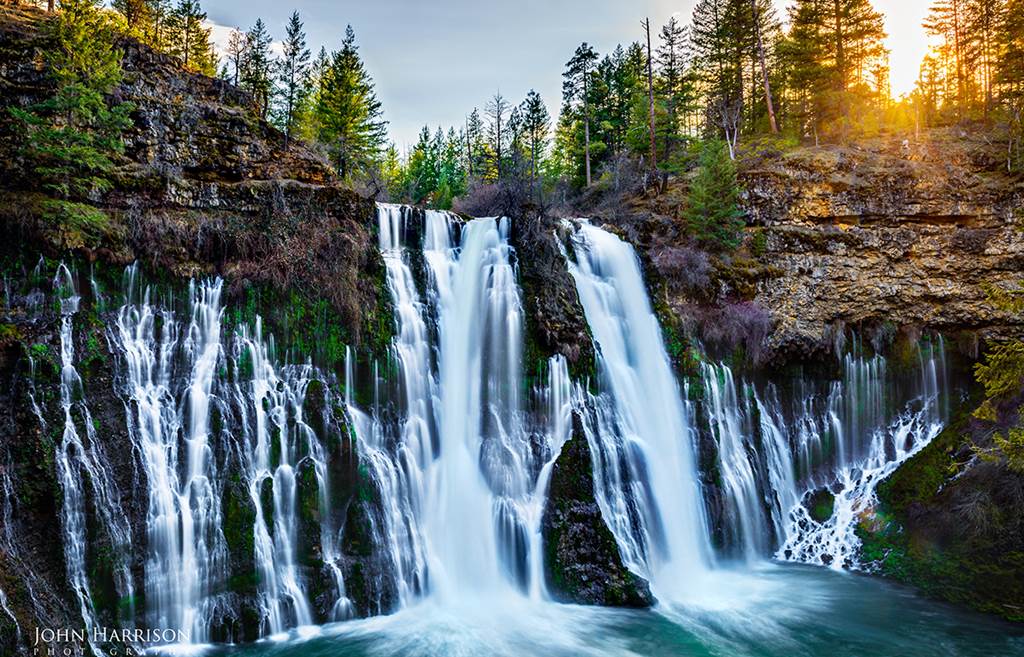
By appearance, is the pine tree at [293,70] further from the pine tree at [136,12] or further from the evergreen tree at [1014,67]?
the evergreen tree at [1014,67]

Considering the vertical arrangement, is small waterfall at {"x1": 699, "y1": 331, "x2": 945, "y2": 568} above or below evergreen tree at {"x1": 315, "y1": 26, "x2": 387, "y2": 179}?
below

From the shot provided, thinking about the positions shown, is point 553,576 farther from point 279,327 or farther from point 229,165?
point 229,165

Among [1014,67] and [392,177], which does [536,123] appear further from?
[1014,67]

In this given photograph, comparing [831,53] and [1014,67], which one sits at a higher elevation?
[831,53]

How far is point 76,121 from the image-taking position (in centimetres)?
1184

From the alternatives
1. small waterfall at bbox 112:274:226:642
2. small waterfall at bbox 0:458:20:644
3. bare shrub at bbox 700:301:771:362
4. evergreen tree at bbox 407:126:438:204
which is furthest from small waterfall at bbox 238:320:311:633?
evergreen tree at bbox 407:126:438:204

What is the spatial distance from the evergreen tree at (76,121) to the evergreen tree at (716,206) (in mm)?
16035

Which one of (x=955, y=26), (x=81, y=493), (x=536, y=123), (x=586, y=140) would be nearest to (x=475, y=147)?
(x=536, y=123)

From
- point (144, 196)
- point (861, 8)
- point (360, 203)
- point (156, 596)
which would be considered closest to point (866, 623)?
point (156, 596)

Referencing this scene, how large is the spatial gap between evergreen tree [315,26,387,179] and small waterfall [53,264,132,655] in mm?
18627

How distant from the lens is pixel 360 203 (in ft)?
46.7

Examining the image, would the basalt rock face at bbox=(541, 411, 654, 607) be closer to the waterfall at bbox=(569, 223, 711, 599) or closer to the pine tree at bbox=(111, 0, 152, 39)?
the waterfall at bbox=(569, 223, 711, 599)

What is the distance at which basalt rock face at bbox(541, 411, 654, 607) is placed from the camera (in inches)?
441

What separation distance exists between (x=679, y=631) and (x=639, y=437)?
14.8ft
